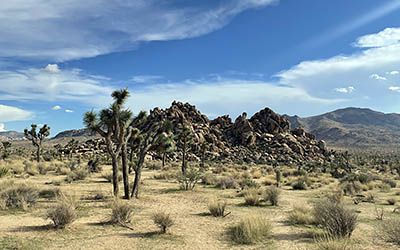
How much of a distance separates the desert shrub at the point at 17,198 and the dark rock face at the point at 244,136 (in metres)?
53.2

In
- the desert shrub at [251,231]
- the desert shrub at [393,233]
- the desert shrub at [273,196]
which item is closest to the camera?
the desert shrub at [393,233]

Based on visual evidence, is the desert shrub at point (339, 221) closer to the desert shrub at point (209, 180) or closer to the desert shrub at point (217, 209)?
the desert shrub at point (217, 209)

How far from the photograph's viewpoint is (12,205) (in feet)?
55.8

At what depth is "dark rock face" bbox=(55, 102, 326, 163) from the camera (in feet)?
255

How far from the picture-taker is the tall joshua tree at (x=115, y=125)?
21.2 metres

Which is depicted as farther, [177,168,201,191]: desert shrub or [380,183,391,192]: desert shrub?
[380,183,391,192]: desert shrub

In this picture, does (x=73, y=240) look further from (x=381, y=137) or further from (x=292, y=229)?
(x=381, y=137)

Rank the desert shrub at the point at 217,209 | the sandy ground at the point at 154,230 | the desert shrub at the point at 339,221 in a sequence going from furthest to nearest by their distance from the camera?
1. the desert shrub at the point at 217,209
2. the desert shrub at the point at 339,221
3. the sandy ground at the point at 154,230

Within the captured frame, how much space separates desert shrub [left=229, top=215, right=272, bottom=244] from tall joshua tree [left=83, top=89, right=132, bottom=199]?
952 cm

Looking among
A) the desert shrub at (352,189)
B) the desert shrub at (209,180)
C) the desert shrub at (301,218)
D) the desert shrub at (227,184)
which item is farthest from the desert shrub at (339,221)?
the desert shrub at (209,180)

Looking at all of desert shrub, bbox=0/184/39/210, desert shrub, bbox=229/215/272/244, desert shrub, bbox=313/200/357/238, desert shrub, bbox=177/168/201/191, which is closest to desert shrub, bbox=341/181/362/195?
desert shrub, bbox=177/168/201/191

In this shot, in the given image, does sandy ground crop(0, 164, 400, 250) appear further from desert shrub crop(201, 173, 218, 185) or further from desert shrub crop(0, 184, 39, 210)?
desert shrub crop(201, 173, 218, 185)

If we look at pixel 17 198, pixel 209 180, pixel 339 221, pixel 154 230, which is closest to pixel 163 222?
pixel 154 230

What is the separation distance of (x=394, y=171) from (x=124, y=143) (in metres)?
40.6
